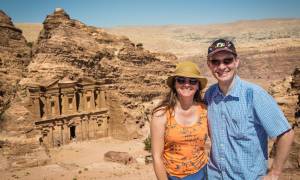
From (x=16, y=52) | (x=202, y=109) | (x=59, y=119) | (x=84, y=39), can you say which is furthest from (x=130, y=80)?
(x=202, y=109)

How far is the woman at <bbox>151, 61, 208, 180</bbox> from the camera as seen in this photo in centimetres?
489

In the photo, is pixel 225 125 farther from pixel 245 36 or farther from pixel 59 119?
pixel 245 36

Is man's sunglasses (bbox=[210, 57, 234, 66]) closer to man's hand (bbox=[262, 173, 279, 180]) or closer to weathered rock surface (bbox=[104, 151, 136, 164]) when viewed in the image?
man's hand (bbox=[262, 173, 279, 180])

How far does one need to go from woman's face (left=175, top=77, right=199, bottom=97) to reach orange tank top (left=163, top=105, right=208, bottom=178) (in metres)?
0.33

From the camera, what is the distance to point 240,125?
15.0 feet

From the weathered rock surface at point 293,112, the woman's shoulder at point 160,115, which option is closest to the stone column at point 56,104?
the weathered rock surface at point 293,112

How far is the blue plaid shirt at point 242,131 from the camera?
Answer: 4.46 m

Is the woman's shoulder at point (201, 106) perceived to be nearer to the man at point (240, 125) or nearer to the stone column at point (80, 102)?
the man at point (240, 125)

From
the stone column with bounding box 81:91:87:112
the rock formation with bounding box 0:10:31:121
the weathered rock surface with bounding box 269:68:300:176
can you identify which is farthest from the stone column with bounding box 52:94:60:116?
the weathered rock surface with bounding box 269:68:300:176

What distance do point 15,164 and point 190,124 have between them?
65.6ft

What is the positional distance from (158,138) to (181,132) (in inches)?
15.1

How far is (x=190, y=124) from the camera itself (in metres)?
5.02

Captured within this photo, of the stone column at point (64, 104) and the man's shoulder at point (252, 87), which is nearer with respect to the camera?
the man's shoulder at point (252, 87)

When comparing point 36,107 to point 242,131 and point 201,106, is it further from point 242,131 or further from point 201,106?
point 242,131
